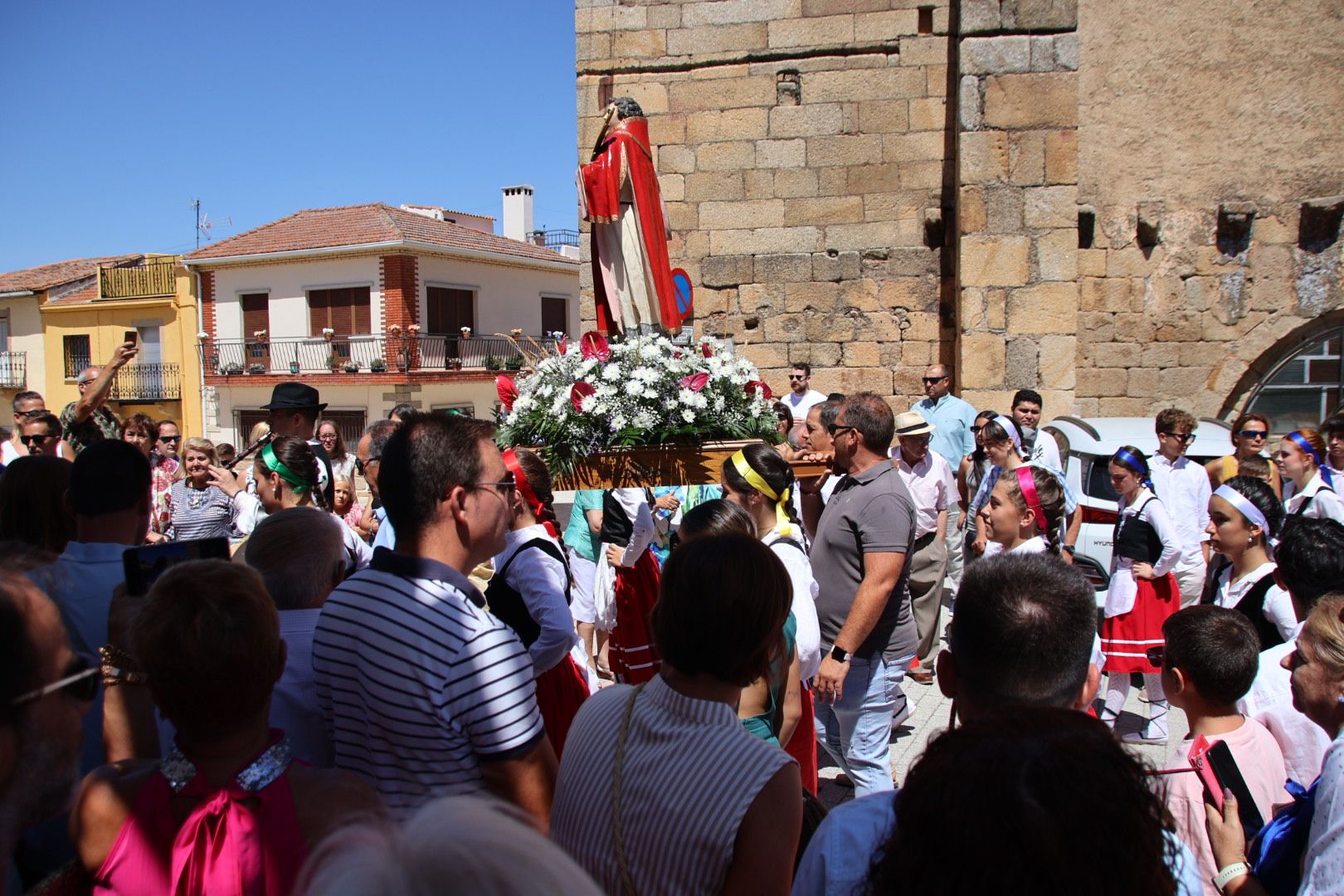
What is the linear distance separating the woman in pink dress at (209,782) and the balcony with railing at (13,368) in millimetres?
31185

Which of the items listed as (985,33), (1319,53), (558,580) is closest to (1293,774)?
(558,580)

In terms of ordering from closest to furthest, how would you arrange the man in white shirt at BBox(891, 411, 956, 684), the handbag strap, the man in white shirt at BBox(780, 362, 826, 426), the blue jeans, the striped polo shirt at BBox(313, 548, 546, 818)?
the handbag strap, the striped polo shirt at BBox(313, 548, 546, 818), the blue jeans, the man in white shirt at BBox(891, 411, 956, 684), the man in white shirt at BBox(780, 362, 826, 426)

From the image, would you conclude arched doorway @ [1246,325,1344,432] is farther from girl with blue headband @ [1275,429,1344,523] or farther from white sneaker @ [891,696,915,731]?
white sneaker @ [891,696,915,731]

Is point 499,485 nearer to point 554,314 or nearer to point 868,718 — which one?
point 868,718

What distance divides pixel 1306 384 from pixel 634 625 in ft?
31.4

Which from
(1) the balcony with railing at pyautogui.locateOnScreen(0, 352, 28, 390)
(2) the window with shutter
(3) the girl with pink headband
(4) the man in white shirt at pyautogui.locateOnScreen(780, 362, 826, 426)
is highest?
(2) the window with shutter

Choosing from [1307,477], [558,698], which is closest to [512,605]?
[558,698]

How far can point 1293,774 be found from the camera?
2.44m

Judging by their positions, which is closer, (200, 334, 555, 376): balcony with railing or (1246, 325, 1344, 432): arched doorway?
(1246, 325, 1344, 432): arched doorway

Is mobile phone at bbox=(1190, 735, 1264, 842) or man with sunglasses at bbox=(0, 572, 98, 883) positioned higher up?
man with sunglasses at bbox=(0, 572, 98, 883)

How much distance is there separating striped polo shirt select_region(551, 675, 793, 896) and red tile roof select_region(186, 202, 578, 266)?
2469cm

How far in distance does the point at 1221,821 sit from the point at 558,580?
78.5 inches

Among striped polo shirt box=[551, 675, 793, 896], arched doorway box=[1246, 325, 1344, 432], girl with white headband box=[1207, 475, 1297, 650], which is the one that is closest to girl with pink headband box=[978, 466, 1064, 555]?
girl with white headband box=[1207, 475, 1297, 650]

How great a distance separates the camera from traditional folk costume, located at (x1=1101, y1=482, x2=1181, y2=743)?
486 cm
